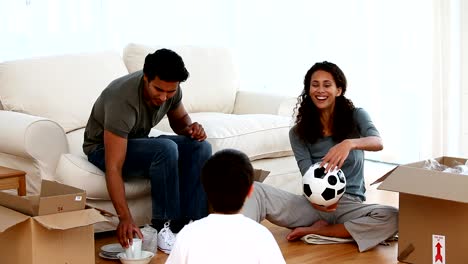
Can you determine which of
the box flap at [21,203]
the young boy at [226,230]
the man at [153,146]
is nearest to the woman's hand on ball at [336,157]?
the man at [153,146]

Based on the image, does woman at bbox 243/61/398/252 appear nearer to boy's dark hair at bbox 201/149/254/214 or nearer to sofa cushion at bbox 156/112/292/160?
sofa cushion at bbox 156/112/292/160

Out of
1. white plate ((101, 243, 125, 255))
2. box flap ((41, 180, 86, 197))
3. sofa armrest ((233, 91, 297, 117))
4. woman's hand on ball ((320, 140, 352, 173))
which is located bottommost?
white plate ((101, 243, 125, 255))

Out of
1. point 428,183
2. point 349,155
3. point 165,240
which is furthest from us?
point 349,155

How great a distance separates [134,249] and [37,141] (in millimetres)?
773

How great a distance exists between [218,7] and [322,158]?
270 cm

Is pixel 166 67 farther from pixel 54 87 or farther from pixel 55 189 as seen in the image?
pixel 54 87

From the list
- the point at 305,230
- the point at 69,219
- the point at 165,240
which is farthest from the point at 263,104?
the point at 69,219

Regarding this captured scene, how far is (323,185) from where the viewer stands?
11.4 feet

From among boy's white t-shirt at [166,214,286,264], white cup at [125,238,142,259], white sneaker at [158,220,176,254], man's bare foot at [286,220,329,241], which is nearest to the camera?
boy's white t-shirt at [166,214,286,264]

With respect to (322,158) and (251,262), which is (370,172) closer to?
(322,158)

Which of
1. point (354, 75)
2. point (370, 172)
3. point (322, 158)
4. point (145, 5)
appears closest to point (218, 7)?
point (145, 5)

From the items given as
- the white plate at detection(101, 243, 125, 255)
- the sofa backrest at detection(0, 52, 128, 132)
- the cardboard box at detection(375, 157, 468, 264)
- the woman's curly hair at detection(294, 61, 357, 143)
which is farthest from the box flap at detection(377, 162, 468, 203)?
the sofa backrest at detection(0, 52, 128, 132)

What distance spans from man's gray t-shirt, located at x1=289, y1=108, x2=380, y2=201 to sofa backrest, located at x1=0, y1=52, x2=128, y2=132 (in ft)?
3.92

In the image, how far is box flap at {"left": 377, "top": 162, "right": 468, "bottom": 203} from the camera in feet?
10.3
